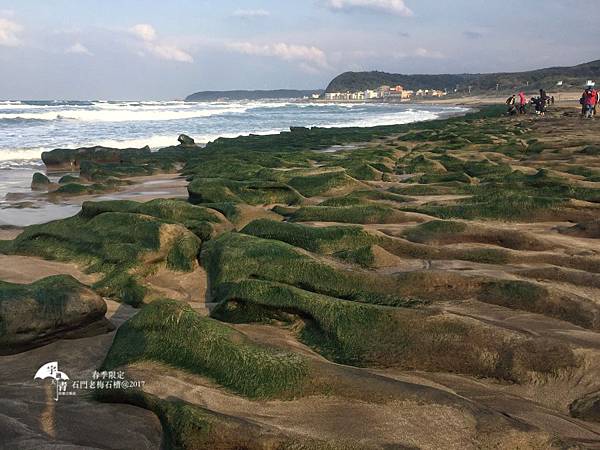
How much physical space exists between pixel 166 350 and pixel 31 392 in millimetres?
911

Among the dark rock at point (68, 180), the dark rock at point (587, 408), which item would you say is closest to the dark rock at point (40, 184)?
the dark rock at point (68, 180)

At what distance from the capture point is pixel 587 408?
10.4 ft

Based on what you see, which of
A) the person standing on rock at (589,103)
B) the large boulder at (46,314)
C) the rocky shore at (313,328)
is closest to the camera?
the rocky shore at (313,328)

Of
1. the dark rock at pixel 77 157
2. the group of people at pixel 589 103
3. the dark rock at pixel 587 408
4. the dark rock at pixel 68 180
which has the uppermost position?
the group of people at pixel 589 103

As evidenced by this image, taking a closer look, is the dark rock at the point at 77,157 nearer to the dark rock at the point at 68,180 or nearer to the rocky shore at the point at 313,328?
the dark rock at the point at 68,180

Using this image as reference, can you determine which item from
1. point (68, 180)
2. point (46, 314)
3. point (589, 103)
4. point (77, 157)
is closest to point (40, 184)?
point (68, 180)

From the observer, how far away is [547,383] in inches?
135

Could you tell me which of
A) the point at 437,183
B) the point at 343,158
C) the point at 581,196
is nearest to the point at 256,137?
the point at 343,158

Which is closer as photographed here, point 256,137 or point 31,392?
point 31,392

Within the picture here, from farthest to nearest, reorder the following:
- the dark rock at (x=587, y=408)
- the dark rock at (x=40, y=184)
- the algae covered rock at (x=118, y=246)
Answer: the dark rock at (x=40, y=184)
the algae covered rock at (x=118, y=246)
the dark rock at (x=587, y=408)

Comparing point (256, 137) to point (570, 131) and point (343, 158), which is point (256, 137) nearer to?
point (343, 158)

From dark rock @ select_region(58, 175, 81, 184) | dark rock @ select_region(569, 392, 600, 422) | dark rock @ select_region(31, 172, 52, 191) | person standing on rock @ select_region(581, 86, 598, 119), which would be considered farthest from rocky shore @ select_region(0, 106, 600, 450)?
person standing on rock @ select_region(581, 86, 598, 119)

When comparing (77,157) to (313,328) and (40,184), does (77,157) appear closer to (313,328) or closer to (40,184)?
(40,184)

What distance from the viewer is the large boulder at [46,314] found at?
13.2 feet
